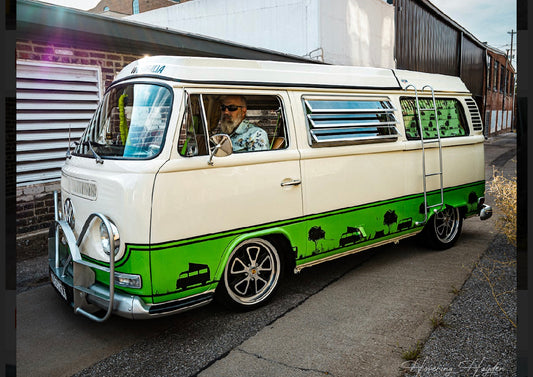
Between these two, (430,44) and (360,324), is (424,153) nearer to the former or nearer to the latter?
(360,324)

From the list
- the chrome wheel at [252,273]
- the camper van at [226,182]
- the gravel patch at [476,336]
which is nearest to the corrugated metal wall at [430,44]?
the camper van at [226,182]

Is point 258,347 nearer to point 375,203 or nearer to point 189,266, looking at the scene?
point 189,266

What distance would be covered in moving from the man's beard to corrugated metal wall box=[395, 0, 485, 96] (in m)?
19.5

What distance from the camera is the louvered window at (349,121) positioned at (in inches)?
189

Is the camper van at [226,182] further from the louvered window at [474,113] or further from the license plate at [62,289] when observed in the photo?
the louvered window at [474,113]

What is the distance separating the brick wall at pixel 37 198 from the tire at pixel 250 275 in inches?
137

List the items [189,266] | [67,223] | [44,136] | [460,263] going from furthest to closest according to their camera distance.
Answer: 1. [44,136]
2. [460,263]
3. [67,223]
4. [189,266]

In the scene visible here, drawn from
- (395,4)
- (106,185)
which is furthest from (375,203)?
(395,4)

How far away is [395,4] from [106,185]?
2136cm

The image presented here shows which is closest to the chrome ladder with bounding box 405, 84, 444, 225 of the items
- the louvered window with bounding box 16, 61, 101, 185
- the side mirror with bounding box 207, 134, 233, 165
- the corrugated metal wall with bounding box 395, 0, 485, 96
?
the side mirror with bounding box 207, 134, 233, 165

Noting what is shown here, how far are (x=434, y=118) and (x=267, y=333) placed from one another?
3.87m

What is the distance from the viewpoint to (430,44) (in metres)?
26.1

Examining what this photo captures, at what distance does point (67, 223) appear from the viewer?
426 centimetres

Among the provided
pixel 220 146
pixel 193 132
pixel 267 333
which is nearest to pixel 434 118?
pixel 220 146
